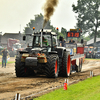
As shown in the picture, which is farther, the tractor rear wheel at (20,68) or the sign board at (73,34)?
the sign board at (73,34)

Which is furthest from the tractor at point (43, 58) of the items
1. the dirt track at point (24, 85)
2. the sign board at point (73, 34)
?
the sign board at point (73, 34)

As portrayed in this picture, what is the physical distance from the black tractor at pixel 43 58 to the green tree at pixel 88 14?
5258cm

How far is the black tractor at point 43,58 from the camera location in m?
13.4

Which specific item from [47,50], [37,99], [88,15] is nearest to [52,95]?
[37,99]

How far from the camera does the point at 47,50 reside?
1432 cm

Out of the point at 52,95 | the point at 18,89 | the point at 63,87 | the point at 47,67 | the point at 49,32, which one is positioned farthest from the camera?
the point at 49,32

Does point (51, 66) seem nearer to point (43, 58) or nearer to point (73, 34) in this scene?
point (43, 58)

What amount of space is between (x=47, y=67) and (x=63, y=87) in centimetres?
280

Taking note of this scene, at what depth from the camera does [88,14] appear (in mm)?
66750

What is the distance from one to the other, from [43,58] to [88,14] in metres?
55.4

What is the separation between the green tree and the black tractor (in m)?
52.6

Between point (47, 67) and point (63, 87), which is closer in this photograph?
point (63, 87)

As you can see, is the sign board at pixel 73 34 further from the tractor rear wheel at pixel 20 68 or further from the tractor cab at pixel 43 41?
the tractor rear wheel at pixel 20 68

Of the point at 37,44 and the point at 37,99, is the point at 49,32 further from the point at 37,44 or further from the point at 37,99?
the point at 37,99
